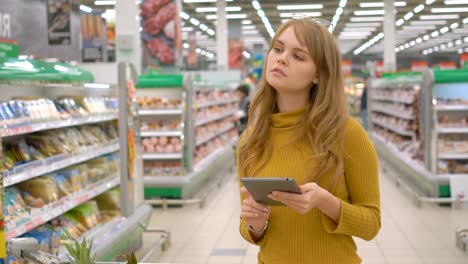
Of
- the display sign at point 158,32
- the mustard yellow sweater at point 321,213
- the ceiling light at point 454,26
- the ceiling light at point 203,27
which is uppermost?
the ceiling light at point 203,27

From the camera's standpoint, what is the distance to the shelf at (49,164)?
3.75 metres

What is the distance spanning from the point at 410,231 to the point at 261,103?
17.7 ft

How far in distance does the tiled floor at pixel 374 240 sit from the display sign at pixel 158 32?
320 centimetres

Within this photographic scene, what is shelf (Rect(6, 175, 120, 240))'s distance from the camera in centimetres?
367

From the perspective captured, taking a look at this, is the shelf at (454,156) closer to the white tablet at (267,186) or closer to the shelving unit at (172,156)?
the shelving unit at (172,156)

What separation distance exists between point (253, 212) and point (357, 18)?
2200 cm

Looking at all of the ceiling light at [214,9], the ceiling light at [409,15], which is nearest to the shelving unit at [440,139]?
the ceiling light at [214,9]

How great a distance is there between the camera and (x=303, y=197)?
1723 mm

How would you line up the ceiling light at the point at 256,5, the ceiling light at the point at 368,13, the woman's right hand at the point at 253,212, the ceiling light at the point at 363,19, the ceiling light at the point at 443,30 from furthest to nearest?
the ceiling light at the point at 443,30, the ceiling light at the point at 363,19, the ceiling light at the point at 368,13, the ceiling light at the point at 256,5, the woman's right hand at the point at 253,212

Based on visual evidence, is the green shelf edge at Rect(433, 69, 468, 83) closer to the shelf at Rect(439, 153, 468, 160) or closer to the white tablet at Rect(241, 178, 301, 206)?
the shelf at Rect(439, 153, 468, 160)

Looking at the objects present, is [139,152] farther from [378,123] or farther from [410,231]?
[378,123]

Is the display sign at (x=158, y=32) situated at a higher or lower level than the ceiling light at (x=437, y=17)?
lower

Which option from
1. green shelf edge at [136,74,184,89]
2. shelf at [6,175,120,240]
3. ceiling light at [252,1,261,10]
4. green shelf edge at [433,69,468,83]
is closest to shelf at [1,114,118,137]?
shelf at [6,175,120,240]

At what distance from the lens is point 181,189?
8.73 meters
